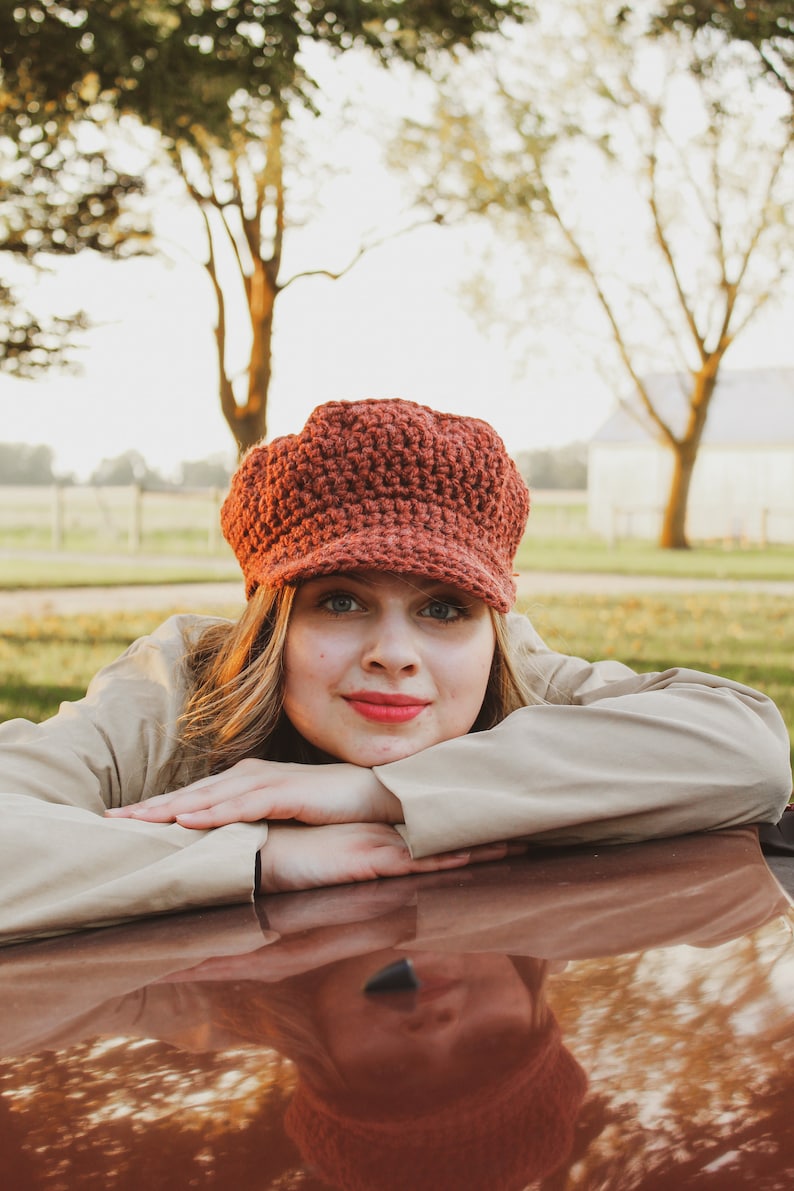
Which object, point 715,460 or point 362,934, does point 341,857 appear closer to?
point 362,934

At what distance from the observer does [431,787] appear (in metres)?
1.61

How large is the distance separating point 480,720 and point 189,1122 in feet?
5.03

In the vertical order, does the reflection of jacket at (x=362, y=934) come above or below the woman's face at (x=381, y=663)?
below

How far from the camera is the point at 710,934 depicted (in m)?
1.17

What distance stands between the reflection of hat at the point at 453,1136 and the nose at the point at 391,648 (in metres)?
0.96

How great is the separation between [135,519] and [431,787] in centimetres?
2044

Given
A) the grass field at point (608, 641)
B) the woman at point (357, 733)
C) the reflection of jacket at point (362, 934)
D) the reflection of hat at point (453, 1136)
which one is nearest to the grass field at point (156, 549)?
the grass field at point (608, 641)

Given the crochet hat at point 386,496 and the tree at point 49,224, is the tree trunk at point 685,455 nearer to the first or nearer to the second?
the tree at point 49,224

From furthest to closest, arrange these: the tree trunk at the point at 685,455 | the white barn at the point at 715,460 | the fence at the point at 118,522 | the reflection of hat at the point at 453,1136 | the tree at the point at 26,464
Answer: the tree at the point at 26,464 → the white barn at the point at 715,460 → the tree trunk at the point at 685,455 → the fence at the point at 118,522 → the reflection of hat at the point at 453,1136

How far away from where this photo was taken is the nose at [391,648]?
1.77 metres

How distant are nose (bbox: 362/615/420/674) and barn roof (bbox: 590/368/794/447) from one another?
41.8 metres

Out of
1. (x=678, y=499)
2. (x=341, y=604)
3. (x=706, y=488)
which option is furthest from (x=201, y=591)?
(x=706, y=488)

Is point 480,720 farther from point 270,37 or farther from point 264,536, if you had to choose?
point 270,37

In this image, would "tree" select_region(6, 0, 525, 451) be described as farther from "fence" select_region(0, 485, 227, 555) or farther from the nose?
"fence" select_region(0, 485, 227, 555)
